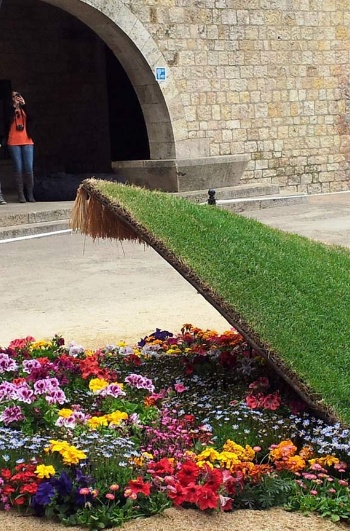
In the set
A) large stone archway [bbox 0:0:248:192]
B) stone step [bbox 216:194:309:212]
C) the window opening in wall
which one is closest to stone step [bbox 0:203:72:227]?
stone step [bbox 216:194:309:212]

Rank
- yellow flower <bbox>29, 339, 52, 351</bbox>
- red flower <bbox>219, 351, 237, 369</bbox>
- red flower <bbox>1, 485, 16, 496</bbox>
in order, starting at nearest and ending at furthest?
red flower <bbox>1, 485, 16, 496</bbox>, red flower <bbox>219, 351, 237, 369</bbox>, yellow flower <bbox>29, 339, 52, 351</bbox>

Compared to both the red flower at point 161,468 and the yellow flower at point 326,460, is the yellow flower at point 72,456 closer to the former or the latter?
the red flower at point 161,468

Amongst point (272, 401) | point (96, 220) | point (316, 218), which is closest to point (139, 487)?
point (272, 401)

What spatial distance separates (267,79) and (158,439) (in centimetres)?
1363

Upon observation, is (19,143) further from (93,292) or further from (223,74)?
(93,292)

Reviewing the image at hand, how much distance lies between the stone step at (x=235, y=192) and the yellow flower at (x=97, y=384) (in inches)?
390

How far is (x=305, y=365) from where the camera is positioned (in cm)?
375

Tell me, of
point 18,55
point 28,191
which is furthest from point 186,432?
point 18,55

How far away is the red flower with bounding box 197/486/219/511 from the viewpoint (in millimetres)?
3055

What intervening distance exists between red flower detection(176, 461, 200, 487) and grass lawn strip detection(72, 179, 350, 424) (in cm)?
61

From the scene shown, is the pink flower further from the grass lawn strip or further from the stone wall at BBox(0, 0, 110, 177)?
the stone wall at BBox(0, 0, 110, 177)

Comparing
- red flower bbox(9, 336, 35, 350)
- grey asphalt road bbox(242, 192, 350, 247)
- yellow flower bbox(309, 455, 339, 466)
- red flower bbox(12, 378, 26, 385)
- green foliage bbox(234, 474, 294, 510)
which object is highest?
red flower bbox(12, 378, 26, 385)

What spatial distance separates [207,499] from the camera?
3.07 m

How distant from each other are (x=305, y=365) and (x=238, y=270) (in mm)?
673
